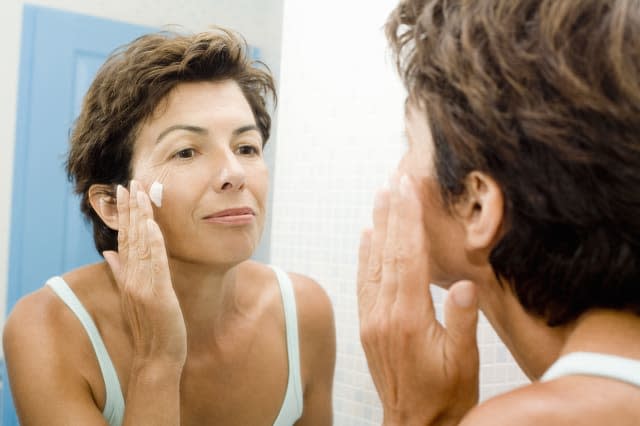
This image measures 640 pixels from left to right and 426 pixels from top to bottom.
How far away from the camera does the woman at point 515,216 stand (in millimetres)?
380

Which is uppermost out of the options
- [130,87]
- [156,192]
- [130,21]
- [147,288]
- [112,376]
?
[130,21]

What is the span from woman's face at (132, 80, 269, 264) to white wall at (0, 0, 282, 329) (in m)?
0.35

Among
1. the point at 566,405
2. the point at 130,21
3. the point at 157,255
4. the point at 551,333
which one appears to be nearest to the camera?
the point at 566,405

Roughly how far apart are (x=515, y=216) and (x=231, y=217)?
41 centimetres

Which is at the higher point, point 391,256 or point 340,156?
point 340,156

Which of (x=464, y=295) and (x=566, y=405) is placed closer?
(x=566, y=405)

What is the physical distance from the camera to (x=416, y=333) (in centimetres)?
49

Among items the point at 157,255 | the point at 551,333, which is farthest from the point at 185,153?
the point at 551,333

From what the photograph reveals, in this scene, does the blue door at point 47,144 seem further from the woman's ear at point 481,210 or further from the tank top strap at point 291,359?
the woman's ear at point 481,210

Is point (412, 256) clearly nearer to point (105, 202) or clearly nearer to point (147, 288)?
point (147, 288)

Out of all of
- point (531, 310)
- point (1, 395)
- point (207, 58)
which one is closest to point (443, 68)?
point (531, 310)

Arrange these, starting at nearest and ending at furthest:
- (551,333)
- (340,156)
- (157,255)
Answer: (551,333), (157,255), (340,156)

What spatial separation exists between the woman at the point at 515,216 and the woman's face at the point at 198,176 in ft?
0.88

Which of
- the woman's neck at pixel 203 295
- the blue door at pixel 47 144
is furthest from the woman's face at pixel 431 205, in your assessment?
the blue door at pixel 47 144
